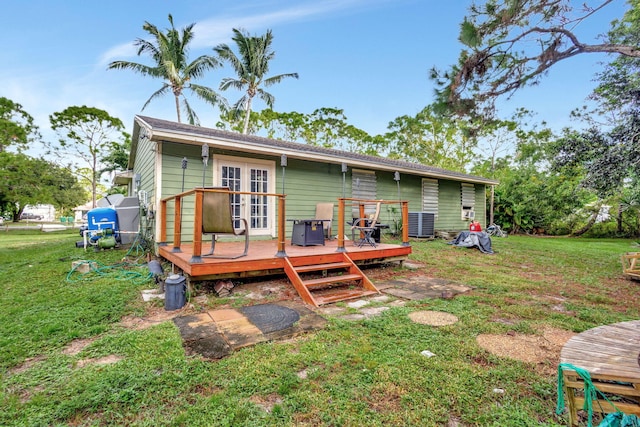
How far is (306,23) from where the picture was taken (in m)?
12.7

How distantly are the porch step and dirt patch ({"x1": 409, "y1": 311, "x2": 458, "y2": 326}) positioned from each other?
0.90 metres

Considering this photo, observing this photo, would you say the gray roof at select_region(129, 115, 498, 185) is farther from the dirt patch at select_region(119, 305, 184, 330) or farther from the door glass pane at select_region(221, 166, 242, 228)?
the dirt patch at select_region(119, 305, 184, 330)

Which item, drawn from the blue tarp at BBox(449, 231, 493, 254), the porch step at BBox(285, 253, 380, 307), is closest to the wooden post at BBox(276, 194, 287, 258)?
the porch step at BBox(285, 253, 380, 307)

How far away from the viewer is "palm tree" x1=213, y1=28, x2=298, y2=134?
16797 mm

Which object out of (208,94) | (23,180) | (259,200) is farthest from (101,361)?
(23,180)

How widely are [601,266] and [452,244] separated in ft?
10.9

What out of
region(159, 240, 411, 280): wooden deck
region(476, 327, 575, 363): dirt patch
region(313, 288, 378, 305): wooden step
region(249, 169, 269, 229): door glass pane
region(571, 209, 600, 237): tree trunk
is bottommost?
region(476, 327, 575, 363): dirt patch

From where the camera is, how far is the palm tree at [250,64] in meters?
16.8

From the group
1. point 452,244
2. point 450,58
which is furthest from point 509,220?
point 450,58

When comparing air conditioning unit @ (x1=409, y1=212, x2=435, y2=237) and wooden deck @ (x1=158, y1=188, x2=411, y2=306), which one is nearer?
wooden deck @ (x1=158, y1=188, x2=411, y2=306)

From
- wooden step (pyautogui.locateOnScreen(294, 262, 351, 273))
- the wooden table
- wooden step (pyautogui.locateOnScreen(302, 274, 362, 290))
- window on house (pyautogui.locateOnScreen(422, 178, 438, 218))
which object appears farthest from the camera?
window on house (pyautogui.locateOnScreen(422, 178, 438, 218))

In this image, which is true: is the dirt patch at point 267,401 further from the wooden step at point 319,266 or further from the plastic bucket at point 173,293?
the wooden step at point 319,266

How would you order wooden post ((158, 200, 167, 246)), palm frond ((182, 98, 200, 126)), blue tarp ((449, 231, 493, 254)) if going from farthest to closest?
palm frond ((182, 98, 200, 126)), blue tarp ((449, 231, 493, 254)), wooden post ((158, 200, 167, 246))

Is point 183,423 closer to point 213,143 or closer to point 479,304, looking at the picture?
point 479,304
